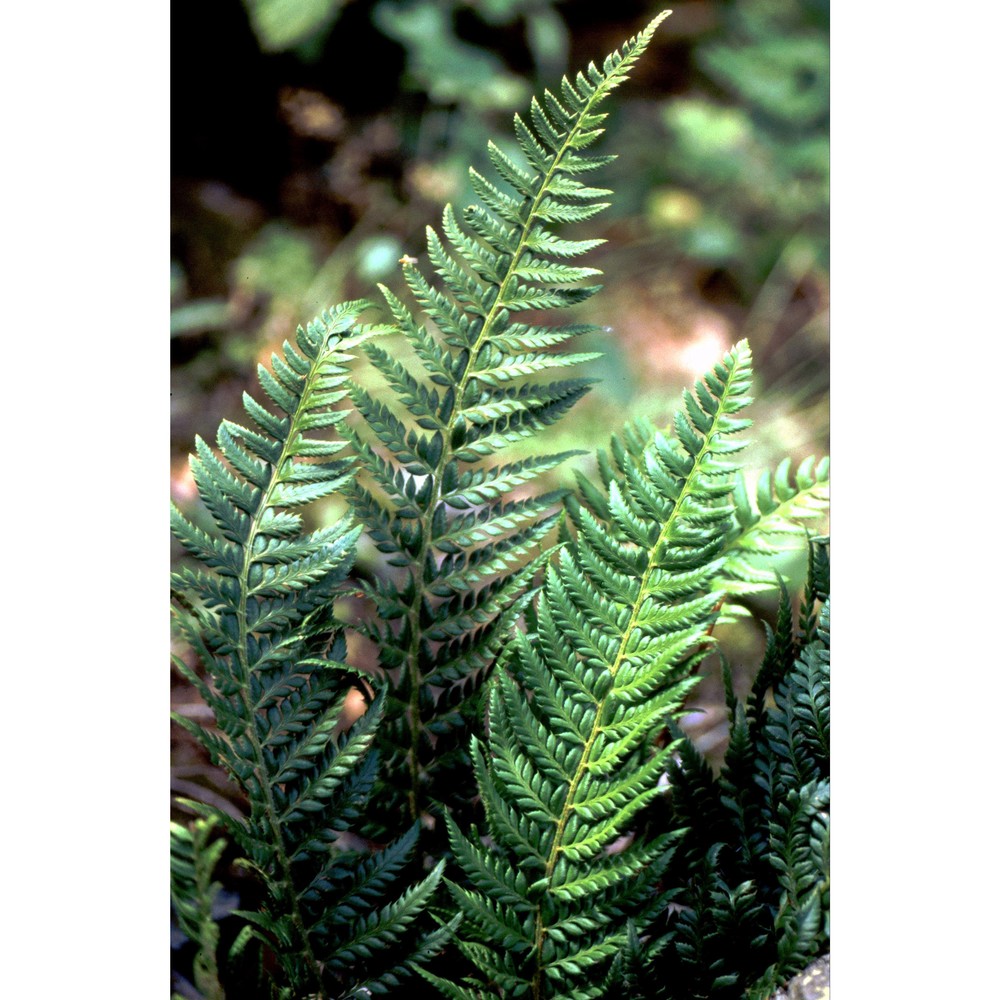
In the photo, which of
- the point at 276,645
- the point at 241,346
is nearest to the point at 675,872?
the point at 276,645

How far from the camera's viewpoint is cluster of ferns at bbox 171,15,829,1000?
477mm

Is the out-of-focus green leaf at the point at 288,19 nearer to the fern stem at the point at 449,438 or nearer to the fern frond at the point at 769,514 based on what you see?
the fern stem at the point at 449,438

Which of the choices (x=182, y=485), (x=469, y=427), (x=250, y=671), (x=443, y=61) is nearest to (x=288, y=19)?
(x=443, y=61)

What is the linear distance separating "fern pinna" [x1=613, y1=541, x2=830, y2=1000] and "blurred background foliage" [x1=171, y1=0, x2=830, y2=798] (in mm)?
408

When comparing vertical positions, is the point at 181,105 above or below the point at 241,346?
below

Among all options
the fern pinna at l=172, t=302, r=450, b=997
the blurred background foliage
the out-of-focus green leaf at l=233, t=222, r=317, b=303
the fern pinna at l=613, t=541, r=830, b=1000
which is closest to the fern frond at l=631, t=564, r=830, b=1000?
the fern pinna at l=613, t=541, r=830, b=1000

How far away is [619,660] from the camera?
1.57ft

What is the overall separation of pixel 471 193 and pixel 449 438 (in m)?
0.76

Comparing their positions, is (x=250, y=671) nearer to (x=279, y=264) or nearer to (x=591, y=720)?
(x=591, y=720)

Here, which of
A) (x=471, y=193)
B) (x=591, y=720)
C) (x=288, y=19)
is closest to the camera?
(x=591, y=720)

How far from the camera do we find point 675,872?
0.54m
